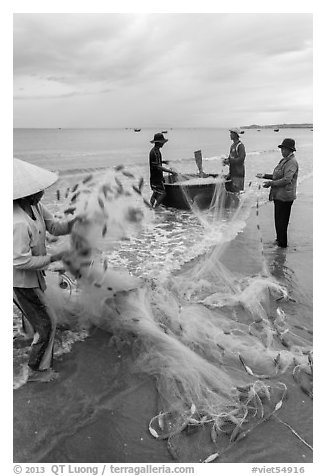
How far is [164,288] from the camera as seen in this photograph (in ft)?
16.6

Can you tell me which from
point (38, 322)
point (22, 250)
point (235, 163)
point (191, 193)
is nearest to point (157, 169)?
point (191, 193)

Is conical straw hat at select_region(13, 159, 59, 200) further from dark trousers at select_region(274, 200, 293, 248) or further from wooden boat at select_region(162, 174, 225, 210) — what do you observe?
wooden boat at select_region(162, 174, 225, 210)

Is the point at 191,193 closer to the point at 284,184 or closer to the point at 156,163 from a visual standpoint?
the point at 156,163

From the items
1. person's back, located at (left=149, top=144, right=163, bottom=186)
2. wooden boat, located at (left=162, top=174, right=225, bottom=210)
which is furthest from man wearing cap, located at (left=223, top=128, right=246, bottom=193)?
person's back, located at (left=149, top=144, right=163, bottom=186)

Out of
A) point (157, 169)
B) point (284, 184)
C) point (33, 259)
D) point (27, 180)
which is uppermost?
point (157, 169)

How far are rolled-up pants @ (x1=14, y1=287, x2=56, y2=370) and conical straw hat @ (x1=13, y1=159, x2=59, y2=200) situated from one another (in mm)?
843

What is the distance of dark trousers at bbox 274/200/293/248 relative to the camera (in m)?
7.14

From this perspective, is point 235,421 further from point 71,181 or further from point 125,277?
point 71,181

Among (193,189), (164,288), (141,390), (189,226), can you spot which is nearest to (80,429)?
(141,390)

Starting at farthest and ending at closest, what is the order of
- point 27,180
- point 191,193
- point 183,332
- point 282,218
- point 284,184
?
point 191,193 → point 282,218 → point 284,184 → point 183,332 → point 27,180

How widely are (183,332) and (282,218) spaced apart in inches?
160

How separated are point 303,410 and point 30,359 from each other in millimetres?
2485

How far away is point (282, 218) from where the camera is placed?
7.24m

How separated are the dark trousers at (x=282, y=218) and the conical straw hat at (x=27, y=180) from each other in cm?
499
